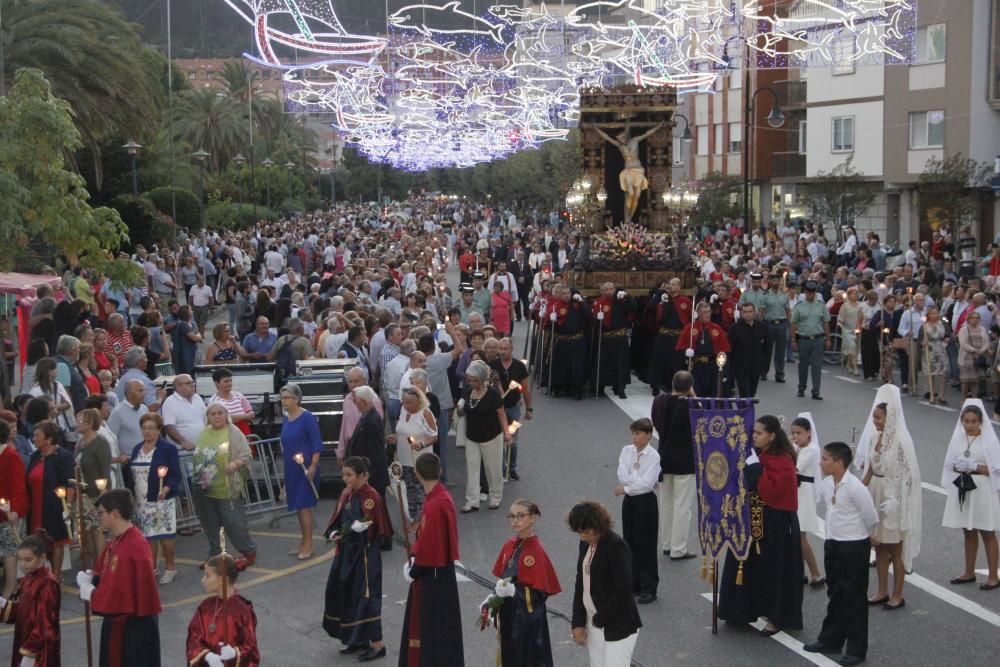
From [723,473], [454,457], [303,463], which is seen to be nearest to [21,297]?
[454,457]

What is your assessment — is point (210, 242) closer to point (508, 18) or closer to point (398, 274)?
point (508, 18)

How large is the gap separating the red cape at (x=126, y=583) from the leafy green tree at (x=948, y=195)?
28896mm

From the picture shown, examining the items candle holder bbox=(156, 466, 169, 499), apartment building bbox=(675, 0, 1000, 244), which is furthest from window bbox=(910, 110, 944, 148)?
candle holder bbox=(156, 466, 169, 499)

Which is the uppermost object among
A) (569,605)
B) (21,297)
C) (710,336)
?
(21,297)

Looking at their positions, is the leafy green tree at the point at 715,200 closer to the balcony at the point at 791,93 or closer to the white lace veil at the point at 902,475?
the balcony at the point at 791,93

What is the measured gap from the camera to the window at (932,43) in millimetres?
38656

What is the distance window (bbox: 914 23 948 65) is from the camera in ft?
127

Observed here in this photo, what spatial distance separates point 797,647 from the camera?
9.21m

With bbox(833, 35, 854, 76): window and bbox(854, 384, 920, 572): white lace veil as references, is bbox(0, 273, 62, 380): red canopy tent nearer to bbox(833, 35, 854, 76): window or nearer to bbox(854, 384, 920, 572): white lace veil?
bbox(854, 384, 920, 572): white lace veil

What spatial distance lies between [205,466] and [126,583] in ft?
11.2

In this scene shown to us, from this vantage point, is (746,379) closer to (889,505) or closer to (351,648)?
(889,505)

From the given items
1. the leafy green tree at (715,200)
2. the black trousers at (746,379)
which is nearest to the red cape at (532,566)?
the black trousers at (746,379)

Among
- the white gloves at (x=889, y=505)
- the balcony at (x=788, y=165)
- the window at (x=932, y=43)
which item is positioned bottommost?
the white gloves at (x=889, y=505)

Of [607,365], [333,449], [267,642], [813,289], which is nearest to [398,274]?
[607,365]
